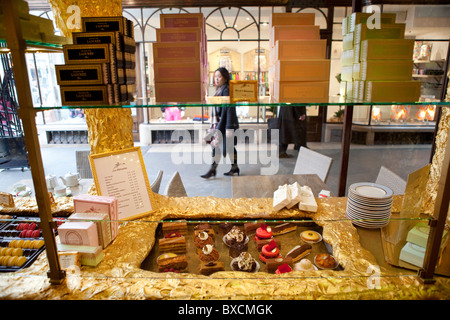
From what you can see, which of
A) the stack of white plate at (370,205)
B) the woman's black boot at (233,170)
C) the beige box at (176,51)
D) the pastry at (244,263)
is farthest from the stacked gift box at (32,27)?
the woman's black boot at (233,170)

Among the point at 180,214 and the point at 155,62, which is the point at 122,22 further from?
the point at 180,214

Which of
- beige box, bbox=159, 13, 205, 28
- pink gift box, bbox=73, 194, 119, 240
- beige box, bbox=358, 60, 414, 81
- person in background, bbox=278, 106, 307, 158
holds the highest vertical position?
beige box, bbox=159, 13, 205, 28

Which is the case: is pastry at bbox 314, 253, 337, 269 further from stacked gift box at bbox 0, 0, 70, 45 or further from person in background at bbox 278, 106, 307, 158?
person in background at bbox 278, 106, 307, 158

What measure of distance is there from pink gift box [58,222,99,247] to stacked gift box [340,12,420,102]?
1.23 m

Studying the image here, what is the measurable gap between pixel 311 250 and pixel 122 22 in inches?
51.4

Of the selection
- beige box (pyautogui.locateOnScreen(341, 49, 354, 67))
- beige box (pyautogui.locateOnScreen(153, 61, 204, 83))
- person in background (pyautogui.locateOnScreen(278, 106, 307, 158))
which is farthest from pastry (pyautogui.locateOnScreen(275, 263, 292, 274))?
person in background (pyautogui.locateOnScreen(278, 106, 307, 158))

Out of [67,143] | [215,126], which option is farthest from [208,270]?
[67,143]

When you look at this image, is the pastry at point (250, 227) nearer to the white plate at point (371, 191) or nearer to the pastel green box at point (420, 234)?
the white plate at point (371, 191)

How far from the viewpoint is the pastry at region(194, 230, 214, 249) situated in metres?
1.50

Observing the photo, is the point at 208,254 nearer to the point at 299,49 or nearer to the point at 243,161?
the point at 299,49

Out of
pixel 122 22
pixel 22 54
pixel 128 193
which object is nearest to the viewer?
pixel 22 54

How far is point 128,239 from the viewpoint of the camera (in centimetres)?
145

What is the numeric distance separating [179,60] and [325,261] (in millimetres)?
1072

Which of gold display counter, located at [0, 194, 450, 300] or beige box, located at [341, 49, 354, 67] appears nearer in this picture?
gold display counter, located at [0, 194, 450, 300]
